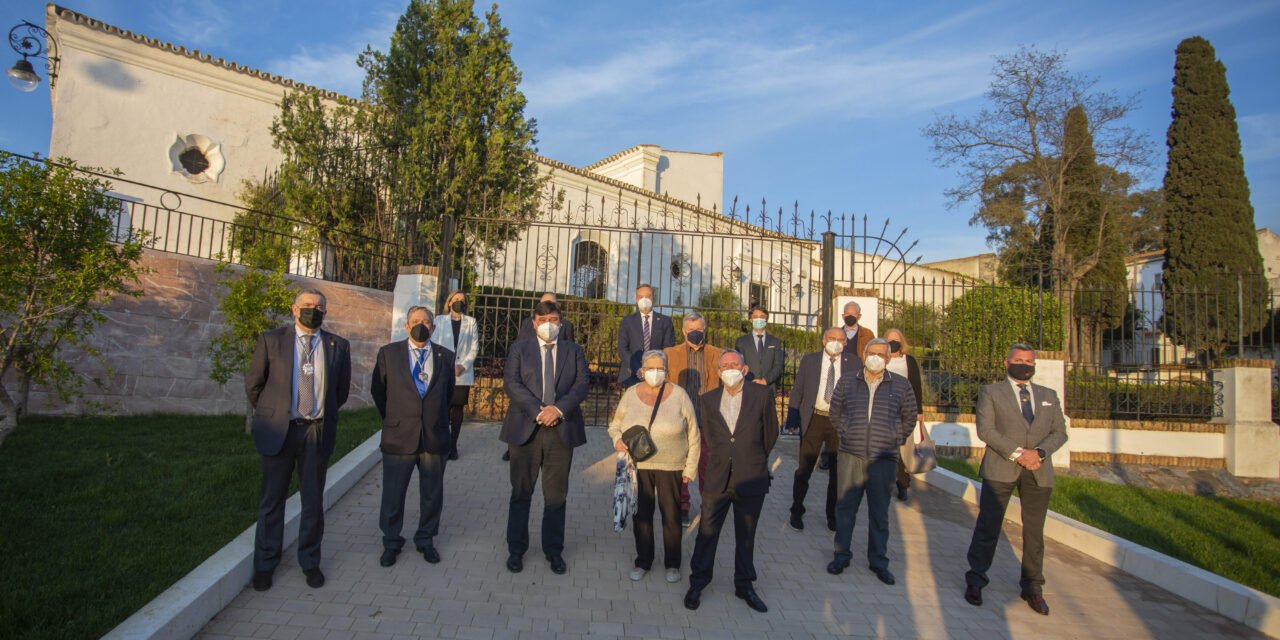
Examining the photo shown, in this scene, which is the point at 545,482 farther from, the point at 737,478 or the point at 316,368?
the point at 316,368

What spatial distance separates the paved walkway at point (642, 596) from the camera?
4.31 m

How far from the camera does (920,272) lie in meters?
34.8

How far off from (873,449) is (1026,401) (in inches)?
45.9

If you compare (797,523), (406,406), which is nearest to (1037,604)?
(797,523)

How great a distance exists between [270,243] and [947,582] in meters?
10.1

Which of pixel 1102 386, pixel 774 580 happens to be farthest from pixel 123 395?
pixel 1102 386

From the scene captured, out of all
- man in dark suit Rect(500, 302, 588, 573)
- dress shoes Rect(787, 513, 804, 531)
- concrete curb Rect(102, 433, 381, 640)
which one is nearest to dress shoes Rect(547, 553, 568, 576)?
man in dark suit Rect(500, 302, 588, 573)

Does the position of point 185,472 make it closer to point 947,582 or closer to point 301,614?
point 301,614

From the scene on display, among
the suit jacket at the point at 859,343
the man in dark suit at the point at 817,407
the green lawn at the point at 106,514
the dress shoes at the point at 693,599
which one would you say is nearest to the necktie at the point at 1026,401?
the man in dark suit at the point at 817,407

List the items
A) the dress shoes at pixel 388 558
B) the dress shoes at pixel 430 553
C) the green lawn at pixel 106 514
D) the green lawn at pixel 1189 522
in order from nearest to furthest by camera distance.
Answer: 1. the green lawn at pixel 106 514
2. the dress shoes at pixel 388 558
3. the dress shoes at pixel 430 553
4. the green lawn at pixel 1189 522

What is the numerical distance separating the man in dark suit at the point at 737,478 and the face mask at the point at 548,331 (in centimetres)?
134

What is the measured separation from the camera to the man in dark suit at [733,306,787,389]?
25.1 feet

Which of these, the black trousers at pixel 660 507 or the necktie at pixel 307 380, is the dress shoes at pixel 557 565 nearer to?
the black trousers at pixel 660 507

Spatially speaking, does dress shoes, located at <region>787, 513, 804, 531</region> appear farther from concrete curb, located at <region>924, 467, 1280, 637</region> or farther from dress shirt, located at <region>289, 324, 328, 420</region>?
dress shirt, located at <region>289, 324, 328, 420</region>
